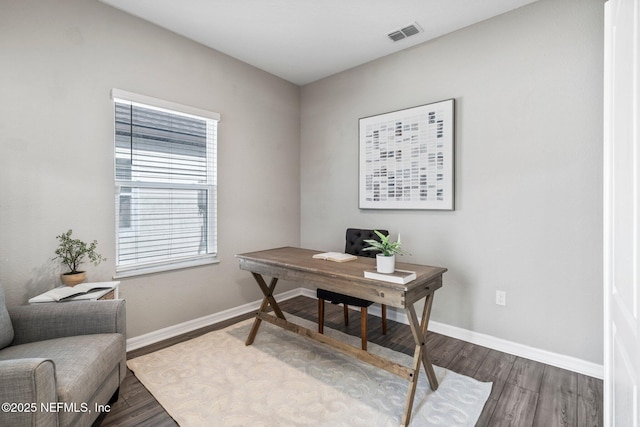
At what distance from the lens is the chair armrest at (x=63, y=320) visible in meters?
1.72

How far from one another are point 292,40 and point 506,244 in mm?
2708

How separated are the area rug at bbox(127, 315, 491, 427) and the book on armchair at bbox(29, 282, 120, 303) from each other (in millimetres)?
650

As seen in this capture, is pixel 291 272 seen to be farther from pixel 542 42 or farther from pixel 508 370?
pixel 542 42

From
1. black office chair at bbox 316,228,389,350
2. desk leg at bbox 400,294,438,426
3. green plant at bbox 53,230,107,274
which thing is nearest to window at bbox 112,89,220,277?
green plant at bbox 53,230,107,274

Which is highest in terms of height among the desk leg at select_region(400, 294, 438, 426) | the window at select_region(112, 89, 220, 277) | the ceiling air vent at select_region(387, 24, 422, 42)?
the ceiling air vent at select_region(387, 24, 422, 42)

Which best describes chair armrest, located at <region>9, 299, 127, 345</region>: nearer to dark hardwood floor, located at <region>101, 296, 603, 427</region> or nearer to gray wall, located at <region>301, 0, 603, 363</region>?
dark hardwood floor, located at <region>101, 296, 603, 427</region>

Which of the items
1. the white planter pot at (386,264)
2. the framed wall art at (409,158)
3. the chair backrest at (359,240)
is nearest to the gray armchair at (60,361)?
the white planter pot at (386,264)

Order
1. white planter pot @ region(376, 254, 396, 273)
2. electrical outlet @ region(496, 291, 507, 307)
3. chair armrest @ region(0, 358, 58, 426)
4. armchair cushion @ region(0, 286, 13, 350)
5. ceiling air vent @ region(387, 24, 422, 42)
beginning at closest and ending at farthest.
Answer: chair armrest @ region(0, 358, 58, 426), armchair cushion @ region(0, 286, 13, 350), white planter pot @ region(376, 254, 396, 273), electrical outlet @ region(496, 291, 507, 307), ceiling air vent @ region(387, 24, 422, 42)

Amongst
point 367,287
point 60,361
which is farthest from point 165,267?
point 367,287

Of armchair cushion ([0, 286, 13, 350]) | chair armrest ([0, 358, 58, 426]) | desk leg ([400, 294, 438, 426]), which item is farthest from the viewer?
desk leg ([400, 294, 438, 426])

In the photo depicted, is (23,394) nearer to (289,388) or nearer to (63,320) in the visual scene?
(63,320)

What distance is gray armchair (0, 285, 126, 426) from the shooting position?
113cm

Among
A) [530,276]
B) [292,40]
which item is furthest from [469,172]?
[292,40]

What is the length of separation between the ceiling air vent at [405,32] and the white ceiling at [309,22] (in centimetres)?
5
